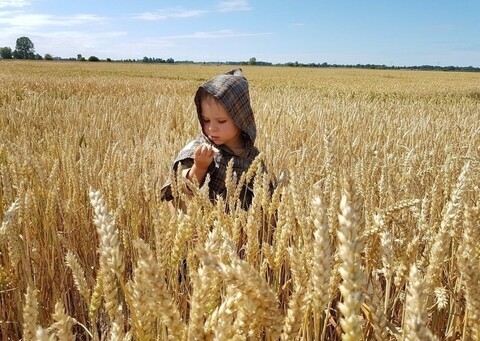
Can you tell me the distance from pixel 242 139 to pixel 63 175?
3.68ft

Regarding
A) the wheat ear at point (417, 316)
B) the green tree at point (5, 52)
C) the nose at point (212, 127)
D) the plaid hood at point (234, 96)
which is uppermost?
the green tree at point (5, 52)

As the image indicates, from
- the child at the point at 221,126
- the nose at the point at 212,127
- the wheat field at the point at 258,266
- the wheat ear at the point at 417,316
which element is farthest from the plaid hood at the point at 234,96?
the wheat ear at the point at 417,316

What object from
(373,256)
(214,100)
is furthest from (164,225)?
(214,100)

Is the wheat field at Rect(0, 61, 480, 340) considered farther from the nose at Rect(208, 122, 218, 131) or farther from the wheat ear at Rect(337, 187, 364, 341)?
the nose at Rect(208, 122, 218, 131)

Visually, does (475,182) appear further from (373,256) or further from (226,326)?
(226,326)

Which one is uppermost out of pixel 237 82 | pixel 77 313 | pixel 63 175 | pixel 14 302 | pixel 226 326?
pixel 237 82

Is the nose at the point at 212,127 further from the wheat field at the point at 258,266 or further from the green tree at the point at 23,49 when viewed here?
the green tree at the point at 23,49

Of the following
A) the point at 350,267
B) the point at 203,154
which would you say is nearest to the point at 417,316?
the point at 350,267

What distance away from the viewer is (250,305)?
0.52 meters

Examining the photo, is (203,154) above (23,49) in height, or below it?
below

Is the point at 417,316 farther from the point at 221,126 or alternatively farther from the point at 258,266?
the point at 221,126

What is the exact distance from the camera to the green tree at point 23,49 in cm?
9012

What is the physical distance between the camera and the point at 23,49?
91.4m

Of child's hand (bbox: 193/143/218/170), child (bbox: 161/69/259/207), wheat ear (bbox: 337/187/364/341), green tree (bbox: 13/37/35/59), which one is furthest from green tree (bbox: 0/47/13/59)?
wheat ear (bbox: 337/187/364/341)
